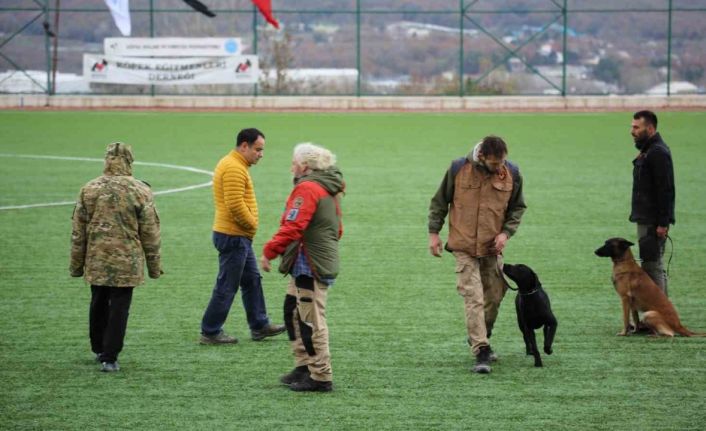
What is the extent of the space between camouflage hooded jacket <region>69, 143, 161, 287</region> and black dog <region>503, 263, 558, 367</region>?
2.72 meters

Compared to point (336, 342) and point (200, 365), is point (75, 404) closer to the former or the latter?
point (200, 365)

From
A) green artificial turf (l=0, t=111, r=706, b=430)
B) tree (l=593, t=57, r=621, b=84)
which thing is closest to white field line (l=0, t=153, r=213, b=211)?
green artificial turf (l=0, t=111, r=706, b=430)

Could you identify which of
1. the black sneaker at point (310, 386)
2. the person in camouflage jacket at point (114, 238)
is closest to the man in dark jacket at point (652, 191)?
the black sneaker at point (310, 386)

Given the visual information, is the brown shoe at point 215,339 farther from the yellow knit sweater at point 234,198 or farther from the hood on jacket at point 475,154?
the hood on jacket at point 475,154

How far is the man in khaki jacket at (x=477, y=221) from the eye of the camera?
8312mm

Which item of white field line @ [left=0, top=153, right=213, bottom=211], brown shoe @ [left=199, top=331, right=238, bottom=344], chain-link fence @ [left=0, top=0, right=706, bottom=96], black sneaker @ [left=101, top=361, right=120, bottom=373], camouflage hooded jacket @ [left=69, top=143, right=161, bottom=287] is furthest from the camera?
chain-link fence @ [left=0, top=0, right=706, bottom=96]

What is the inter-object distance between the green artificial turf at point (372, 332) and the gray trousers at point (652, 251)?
0.57 meters

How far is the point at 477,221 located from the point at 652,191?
A: 2.04 metres

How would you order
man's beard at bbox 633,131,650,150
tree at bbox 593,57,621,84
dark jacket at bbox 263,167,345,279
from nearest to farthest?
dark jacket at bbox 263,167,345,279, man's beard at bbox 633,131,650,150, tree at bbox 593,57,621,84

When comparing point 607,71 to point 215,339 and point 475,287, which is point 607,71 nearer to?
point 215,339

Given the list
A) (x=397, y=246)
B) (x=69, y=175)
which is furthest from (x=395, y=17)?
(x=397, y=246)

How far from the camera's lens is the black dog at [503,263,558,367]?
27.4 feet

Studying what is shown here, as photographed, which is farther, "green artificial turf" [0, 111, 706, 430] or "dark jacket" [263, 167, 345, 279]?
"dark jacket" [263, 167, 345, 279]

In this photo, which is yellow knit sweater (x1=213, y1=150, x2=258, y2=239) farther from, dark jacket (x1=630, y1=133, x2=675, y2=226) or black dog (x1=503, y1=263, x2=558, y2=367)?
dark jacket (x1=630, y1=133, x2=675, y2=226)
